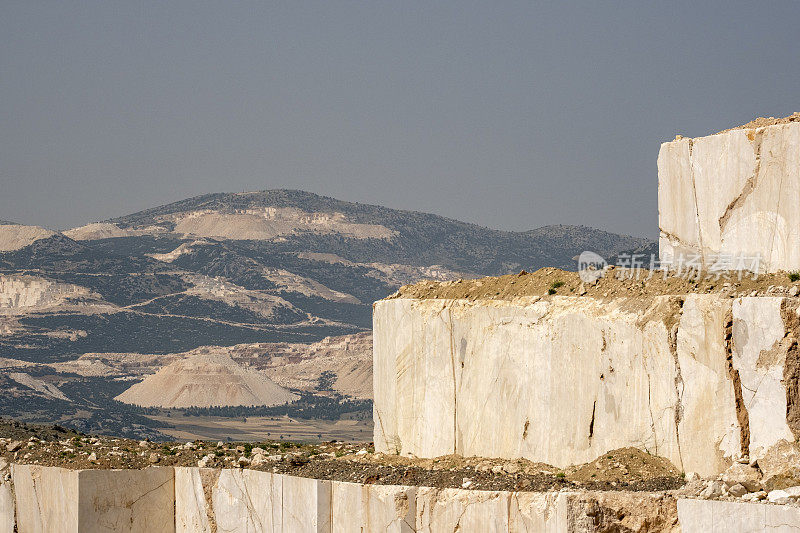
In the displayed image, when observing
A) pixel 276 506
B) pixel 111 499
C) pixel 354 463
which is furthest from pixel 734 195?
pixel 111 499

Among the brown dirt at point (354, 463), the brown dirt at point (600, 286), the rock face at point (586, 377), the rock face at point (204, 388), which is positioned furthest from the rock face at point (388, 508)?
the rock face at point (204, 388)

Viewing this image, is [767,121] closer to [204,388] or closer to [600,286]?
[600,286]

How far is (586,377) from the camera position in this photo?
22094mm

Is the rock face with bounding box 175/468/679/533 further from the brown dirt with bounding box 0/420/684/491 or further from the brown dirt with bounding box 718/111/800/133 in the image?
the brown dirt with bounding box 718/111/800/133

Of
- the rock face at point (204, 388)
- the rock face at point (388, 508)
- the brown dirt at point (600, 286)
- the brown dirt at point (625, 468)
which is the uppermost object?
the rock face at point (204, 388)

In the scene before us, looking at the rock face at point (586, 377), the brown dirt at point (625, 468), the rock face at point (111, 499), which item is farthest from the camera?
the rock face at point (111, 499)

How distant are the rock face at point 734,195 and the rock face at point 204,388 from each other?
99.1 metres

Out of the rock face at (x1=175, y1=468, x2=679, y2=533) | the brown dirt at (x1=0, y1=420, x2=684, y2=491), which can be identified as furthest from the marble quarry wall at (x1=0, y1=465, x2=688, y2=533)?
the brown dirt at (x1=0, y1=420, x2=684, y2=491)

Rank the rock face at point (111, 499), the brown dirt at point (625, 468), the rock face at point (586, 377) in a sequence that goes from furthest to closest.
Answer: the rock face at point (111, 499) < the brown dirt at point (625, 468) < the rock face at point (586, 377)

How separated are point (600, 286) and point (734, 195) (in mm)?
2915

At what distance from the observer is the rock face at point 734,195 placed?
2091cm

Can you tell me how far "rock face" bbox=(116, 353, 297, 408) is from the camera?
120062 millimetres

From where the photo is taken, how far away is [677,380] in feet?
67.6

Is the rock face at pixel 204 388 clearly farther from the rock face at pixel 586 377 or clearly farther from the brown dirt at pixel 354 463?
the rock face at pixel 586 377
